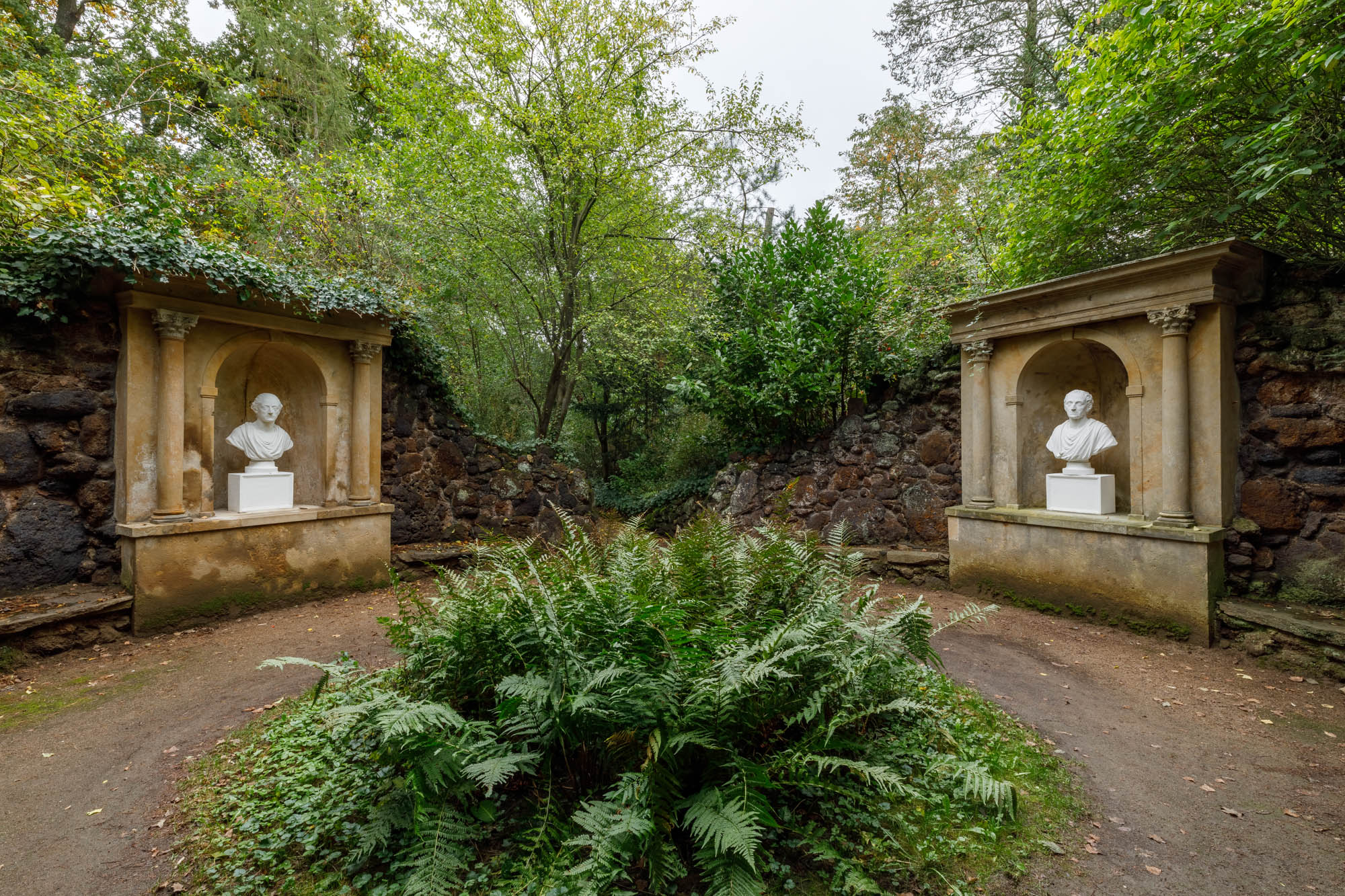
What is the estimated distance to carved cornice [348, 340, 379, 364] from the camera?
5875 mm

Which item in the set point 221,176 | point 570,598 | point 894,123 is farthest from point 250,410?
point 894,123

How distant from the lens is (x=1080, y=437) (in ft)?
17.0

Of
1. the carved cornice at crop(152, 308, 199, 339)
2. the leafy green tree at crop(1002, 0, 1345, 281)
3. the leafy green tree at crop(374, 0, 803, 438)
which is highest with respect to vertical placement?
the leafy green tree at crop(374, 0, 803, 438)

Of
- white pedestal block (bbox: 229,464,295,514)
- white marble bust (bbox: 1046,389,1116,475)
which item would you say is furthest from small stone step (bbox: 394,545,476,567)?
white marble bust (bbox: 1046,389,1116,475)

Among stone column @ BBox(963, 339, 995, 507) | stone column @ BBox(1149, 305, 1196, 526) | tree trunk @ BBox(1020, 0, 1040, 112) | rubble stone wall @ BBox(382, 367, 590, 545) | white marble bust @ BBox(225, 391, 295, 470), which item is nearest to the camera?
stone column @ BBox(1149, 305, 1196, 526)

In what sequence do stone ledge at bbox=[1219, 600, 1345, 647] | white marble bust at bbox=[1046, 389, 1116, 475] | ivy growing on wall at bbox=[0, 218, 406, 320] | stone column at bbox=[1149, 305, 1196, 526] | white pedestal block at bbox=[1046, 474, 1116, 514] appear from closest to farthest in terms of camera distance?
stone ledge at bbox=[1219, 600, 1345, 647] → ivy growing on wall at bbox=[0, 218, 406, 320] → stone column at bbox=[1149, 305, 1196, 526] → white pedestal block at bbox=[1046, 474, 1116, 514] → white marble bust at bbox=[1046, 389, 1116, 475]

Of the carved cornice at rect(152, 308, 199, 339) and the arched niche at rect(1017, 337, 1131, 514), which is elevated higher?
the carved cornice at rect(152, 308, 199, 339)

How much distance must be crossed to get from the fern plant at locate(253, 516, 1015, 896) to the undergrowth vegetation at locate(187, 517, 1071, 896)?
1 cm

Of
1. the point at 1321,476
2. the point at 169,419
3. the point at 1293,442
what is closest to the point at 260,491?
the point at 169,419

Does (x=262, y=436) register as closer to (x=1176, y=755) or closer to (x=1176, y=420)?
(x=1176, y=755)

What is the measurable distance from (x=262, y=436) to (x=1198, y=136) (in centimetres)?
783

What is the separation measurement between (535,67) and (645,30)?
1535mm

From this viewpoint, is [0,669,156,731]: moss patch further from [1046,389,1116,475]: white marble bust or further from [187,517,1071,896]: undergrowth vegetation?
[1046,389,1116,475]: white marble bust

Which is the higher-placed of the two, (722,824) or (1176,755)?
(722,824)
